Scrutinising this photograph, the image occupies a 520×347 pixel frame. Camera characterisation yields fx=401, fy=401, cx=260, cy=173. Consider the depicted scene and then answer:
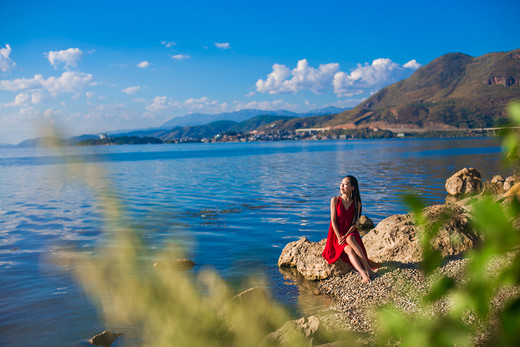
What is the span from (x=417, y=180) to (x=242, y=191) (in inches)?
640

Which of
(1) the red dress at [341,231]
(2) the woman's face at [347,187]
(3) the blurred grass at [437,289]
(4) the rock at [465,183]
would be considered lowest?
(4) the rock at [465,183]

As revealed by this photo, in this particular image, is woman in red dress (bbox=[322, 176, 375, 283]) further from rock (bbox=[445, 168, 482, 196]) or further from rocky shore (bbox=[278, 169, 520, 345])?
rock (bbox=[445, 168, 482, 196])

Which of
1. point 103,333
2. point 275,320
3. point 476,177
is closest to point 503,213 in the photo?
point 275,320

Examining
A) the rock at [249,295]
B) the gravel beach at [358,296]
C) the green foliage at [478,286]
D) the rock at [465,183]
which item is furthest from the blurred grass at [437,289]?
the rock at [465,183]

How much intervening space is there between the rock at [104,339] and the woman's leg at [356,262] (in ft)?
18.1

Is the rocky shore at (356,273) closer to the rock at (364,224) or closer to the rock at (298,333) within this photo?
the rock at (298,333)

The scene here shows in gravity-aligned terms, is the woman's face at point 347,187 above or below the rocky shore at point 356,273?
above

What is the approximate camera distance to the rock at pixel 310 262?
10.5 meters

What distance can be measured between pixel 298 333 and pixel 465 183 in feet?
76.5

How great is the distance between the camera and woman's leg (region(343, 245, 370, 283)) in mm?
9453

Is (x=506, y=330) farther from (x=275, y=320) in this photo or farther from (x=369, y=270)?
(x=369, y=270)

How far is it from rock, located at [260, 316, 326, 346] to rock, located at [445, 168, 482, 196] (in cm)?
2222

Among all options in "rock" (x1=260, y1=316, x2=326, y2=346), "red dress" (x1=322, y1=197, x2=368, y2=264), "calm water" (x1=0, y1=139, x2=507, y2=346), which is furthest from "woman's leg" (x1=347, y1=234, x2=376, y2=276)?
"rock" (x1=260, y1=316, x2=326, y2=346)

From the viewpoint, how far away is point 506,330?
2.61 feet
